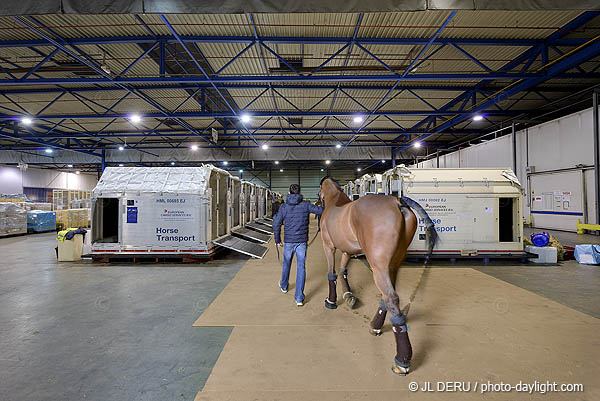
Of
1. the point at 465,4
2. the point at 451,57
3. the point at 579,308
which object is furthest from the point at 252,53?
the point at 579,308

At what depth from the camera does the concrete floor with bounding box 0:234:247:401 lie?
256 cm

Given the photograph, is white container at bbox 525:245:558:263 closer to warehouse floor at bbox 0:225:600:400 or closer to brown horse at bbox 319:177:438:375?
warehouse floor at bbox 0:225:600:400

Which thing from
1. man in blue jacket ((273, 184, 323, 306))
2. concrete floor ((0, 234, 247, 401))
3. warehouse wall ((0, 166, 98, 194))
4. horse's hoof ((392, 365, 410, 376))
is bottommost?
concrete floor ((0, 234, 247, 401))

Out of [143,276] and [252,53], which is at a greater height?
[252,53]

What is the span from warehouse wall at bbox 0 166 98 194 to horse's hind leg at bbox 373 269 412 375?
3766 centimetres

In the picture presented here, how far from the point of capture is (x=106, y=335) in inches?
139

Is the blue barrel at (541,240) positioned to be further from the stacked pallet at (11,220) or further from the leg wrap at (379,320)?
the stacked pallet at (11,220)

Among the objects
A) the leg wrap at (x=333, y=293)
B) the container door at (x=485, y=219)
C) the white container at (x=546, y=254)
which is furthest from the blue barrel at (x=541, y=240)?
the leg wrap at (x=333, y=293)

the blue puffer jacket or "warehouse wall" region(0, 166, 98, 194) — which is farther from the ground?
"warehouse wall" region(0, 166, 98, 194)

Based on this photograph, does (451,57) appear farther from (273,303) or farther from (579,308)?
(273,303)

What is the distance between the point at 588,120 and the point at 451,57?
327 inches

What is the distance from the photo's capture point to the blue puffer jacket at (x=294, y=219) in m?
4.58

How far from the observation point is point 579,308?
4324 millimetres

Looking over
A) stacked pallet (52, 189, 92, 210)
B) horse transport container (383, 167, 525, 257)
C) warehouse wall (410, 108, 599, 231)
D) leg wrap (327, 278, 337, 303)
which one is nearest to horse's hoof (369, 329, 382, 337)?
leg wrap (327, 278, 337, 303)
